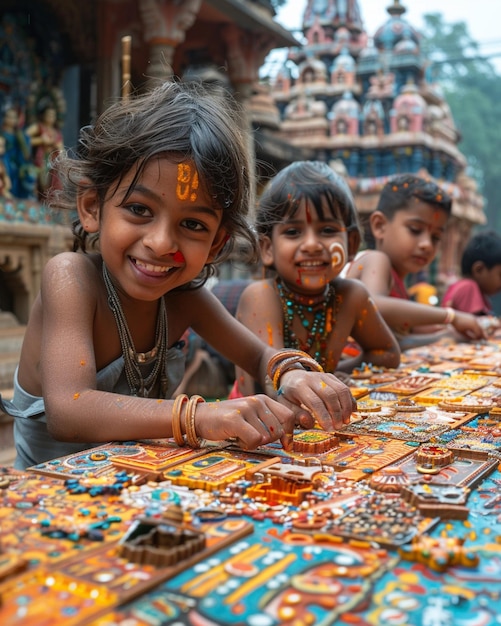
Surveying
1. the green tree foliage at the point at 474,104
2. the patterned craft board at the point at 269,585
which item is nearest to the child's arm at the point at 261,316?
the patterned craft board at the point at 269,585

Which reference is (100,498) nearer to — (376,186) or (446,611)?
(446,611)

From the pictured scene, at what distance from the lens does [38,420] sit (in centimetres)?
194

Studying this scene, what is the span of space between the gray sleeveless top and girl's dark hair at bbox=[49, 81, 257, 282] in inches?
17.7

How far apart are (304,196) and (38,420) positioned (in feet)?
3.84

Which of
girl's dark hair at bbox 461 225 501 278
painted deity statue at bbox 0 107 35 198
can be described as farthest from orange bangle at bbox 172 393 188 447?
painted deity statue at bbox 0 107 35 198

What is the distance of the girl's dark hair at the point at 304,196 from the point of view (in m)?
2.49

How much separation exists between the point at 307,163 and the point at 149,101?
0.94m

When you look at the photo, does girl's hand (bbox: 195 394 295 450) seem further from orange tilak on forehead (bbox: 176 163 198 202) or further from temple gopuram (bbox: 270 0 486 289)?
temple gopuram (bbox: 270 0 486 289)

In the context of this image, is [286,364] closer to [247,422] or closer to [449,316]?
[247,422]

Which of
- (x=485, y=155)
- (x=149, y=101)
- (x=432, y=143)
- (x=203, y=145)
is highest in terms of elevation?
(x=485, y=155)

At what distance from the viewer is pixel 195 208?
166cm

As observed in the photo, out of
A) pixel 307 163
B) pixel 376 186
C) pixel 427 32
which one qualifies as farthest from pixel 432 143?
pixel 427 32

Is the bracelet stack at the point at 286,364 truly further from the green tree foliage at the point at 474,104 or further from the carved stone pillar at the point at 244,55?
the green tree foliage at the point at 474,104

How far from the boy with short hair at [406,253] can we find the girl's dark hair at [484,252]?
4.12 ft
